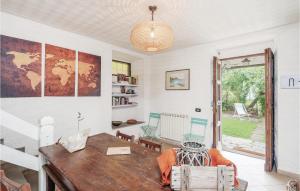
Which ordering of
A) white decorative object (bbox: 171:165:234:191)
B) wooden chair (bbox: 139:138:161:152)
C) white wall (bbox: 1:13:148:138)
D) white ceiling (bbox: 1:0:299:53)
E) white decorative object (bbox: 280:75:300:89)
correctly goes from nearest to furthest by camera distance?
white decorative object (bbox: 171:165:234:191)
wooden chair (bbox: 139:138:161:152)
white ceiling (bbox: 1:0:299:53)
white wall (bbox: 1:13:148:138)
white decorative object (bbox: 280:75:300:89)

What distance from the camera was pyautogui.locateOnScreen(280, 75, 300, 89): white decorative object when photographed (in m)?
2.50

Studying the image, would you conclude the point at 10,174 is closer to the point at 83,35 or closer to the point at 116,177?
the point at 116,177

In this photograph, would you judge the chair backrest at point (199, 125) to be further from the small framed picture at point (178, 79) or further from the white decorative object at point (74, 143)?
the white decorative object at point (74, 143)

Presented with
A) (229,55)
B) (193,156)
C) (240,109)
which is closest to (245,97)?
(240,109)

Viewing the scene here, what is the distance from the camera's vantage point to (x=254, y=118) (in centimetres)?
768

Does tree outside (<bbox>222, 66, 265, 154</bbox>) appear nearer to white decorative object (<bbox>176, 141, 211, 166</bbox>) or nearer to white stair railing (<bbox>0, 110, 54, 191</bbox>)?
white decorative object (<bbox>176, 141, 211, 166</bbox>)

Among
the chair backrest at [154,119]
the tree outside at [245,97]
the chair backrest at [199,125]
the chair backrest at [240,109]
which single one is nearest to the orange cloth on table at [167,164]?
the chair backrest at [199,125]

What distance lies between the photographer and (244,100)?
845cm

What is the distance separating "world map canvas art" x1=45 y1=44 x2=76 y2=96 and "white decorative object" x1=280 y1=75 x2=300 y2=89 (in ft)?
11.7

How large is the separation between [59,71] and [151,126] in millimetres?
2632

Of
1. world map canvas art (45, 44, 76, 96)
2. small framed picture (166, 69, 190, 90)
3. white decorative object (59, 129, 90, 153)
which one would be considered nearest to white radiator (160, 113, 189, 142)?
small framed picture (166, 69, 190, 90)

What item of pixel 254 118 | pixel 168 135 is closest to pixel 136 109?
pixel 168 135

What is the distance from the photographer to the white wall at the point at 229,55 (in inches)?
100

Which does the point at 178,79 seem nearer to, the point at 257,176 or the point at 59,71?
the point at 257,176
